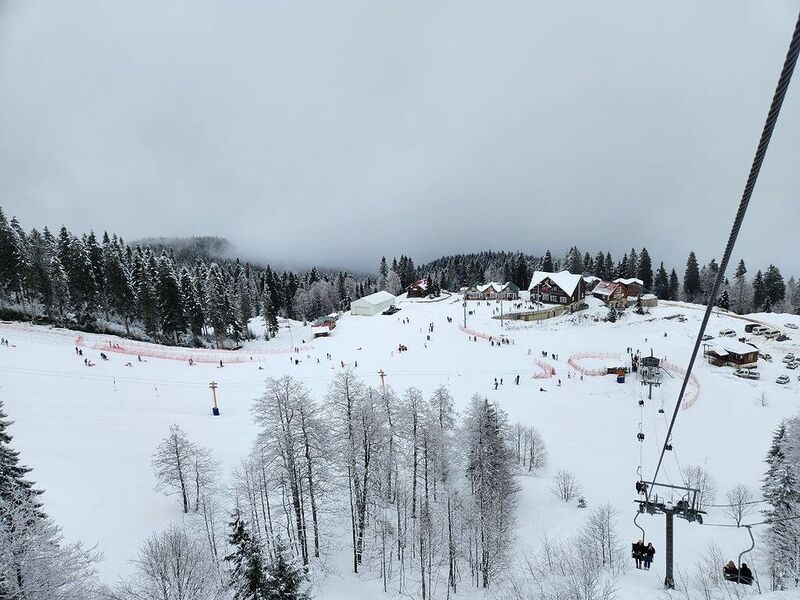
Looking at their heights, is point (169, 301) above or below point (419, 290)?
above

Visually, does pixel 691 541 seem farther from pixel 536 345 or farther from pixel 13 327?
pixel 13 327

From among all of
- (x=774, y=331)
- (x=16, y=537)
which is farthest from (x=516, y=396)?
(x=774, y=331)

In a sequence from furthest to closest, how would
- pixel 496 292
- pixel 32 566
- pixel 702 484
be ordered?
1. pixel 496 292
2. pixel 702 484
3. pixel 32 566

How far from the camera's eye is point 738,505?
2686 centimetres

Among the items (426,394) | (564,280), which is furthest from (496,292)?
(426,394)

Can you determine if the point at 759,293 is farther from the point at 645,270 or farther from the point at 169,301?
the point at 169,301

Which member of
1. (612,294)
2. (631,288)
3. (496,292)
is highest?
(496,292)

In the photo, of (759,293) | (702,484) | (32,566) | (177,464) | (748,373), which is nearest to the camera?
(32,566)

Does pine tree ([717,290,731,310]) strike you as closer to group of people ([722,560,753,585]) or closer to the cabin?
the cabin

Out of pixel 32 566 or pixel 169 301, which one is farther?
pixel 169 301

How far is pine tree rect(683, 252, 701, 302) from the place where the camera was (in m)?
111

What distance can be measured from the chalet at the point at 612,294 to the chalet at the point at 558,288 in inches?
186

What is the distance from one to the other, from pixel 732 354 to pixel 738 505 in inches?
1379

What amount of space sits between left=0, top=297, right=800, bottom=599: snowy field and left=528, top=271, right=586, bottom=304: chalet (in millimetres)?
23921
